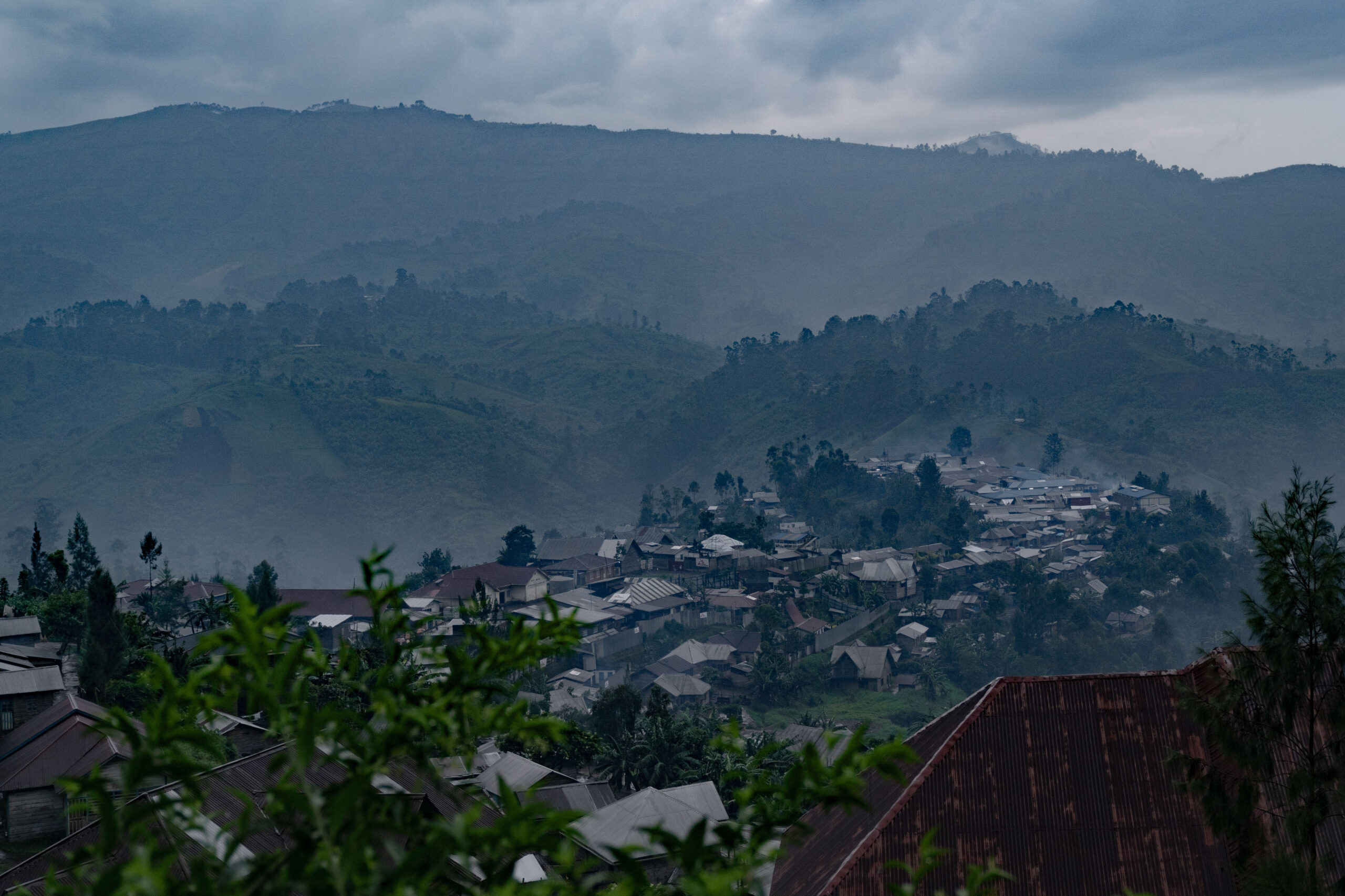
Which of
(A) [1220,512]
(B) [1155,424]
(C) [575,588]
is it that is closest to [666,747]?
(C) [575,588]

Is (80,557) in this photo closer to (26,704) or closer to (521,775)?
(26,704)

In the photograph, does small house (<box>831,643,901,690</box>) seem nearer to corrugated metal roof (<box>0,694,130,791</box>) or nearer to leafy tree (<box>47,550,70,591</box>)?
leafy tree (<box>47,550,70,591</box>)

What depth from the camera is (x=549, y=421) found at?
16925cm

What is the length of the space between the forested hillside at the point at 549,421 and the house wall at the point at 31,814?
271 feet

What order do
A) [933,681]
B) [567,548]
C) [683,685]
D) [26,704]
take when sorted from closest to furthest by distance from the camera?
[26,704] < [683,685] < [933,681] < [567,548]

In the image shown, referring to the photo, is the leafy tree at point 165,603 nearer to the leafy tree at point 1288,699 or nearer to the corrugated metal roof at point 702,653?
the corrugated metal roof at point 702,653

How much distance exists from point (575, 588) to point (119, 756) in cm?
5954

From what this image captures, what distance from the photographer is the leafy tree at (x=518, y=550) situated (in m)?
84.3

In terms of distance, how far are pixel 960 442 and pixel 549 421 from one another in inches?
2782

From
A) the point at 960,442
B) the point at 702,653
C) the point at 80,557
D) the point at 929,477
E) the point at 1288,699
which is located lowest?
the point at 702,653

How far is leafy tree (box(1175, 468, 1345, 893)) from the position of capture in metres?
9.62

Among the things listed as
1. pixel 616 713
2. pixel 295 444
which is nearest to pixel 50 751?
pixel 616 713

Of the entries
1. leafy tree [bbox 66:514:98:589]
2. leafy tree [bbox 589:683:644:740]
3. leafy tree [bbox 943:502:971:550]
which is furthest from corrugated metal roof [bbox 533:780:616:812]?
leafy tree [bbox 943:502:971:550]

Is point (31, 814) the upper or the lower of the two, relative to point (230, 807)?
lower
